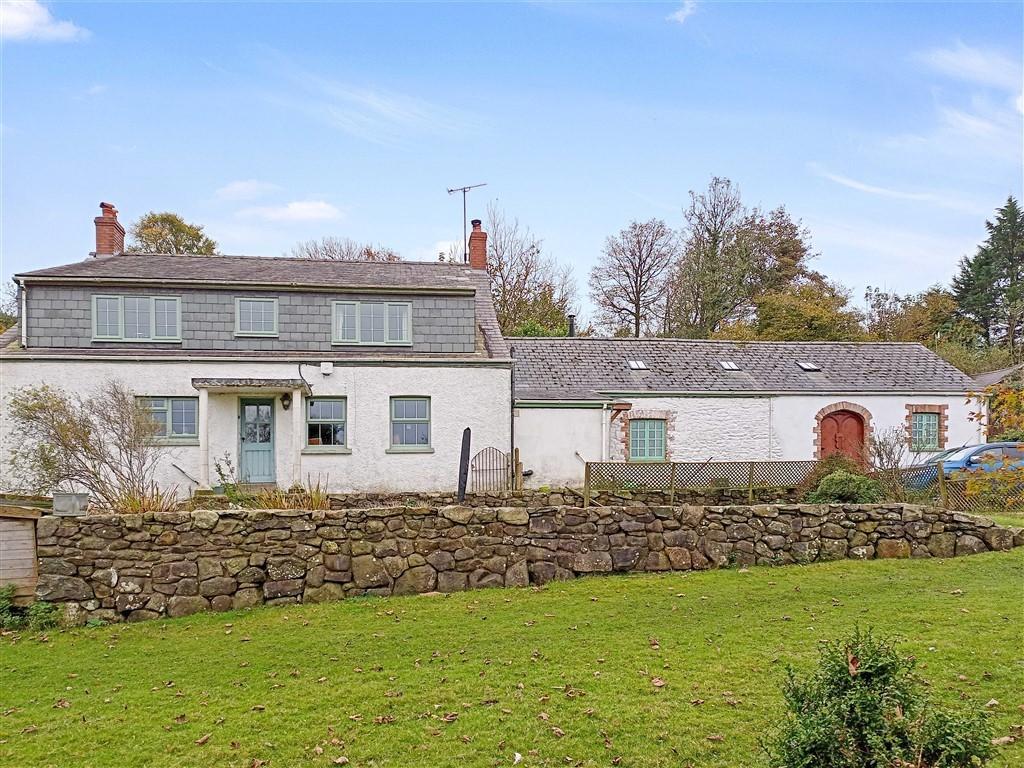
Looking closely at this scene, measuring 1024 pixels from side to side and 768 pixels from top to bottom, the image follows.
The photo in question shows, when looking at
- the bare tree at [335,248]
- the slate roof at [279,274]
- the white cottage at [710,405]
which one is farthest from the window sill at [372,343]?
the bare tree at [335,248]

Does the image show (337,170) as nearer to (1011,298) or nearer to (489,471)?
(489,471)

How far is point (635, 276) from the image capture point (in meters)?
40.1

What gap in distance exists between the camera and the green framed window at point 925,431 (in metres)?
21.1

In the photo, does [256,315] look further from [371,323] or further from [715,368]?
[715,368]

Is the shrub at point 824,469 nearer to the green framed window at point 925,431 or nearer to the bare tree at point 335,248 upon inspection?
the green framed window at point 925,431

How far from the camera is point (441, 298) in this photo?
712 inches

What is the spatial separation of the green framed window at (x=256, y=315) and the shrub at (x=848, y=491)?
1347 cm

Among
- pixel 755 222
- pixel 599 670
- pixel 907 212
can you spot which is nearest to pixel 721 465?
pixel 907 212

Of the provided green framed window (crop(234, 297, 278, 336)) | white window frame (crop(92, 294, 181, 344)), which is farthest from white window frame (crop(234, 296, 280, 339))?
white window frame (crop(92, 294, 181, 344))

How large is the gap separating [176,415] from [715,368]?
16061 mm

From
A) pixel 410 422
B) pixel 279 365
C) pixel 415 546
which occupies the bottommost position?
pixel 415 546

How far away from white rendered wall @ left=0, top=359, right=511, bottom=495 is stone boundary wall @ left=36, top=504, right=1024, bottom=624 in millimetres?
6839

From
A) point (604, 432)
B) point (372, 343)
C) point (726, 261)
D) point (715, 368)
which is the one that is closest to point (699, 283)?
point (726, 261)

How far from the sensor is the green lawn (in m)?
5.27
